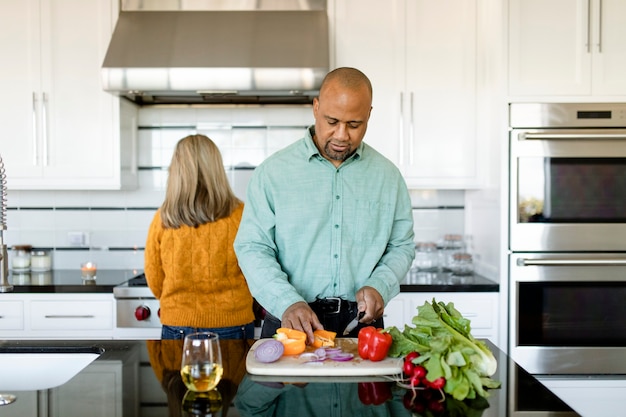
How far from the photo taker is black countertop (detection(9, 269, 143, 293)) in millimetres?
3311

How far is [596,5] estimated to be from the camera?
3.23 metres

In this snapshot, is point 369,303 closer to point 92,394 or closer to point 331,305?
point 331,305

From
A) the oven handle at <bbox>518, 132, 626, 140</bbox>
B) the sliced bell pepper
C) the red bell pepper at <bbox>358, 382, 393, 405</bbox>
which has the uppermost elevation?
the oven handle at <bbox>518, 132, 626, 140</bbox>

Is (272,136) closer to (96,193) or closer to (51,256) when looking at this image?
(96,193)

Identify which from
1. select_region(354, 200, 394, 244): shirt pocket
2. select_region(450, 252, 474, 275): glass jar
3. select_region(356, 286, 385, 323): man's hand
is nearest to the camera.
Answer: select_region(356, 286, 385, 323): man's hand

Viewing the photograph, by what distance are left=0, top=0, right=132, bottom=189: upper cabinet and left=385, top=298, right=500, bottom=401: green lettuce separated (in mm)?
2330

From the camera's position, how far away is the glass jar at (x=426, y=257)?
3.87 meters

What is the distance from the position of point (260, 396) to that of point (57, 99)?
2558 mm

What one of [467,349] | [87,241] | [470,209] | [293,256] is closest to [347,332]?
[293,256]

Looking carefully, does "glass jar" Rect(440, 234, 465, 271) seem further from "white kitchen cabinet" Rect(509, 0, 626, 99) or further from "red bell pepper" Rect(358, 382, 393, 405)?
"red bell pepper" Rect(358, 382, 393, 405)

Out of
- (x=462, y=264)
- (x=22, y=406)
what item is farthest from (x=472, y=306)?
(x=22, y=406)

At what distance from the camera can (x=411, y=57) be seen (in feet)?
11.6

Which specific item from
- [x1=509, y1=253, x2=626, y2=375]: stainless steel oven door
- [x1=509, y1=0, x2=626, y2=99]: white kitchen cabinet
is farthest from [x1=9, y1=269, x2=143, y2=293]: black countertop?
[x1=509, y1=0, x2=626, y2=99]: white kitchen cabinet

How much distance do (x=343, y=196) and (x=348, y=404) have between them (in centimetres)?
98
